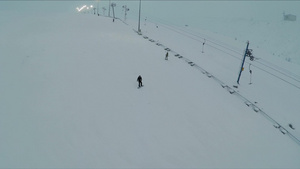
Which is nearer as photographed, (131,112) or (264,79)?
(131,112)

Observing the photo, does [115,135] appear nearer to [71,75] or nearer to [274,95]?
[71,75]

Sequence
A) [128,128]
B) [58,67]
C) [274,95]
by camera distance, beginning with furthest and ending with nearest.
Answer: [274,95]
[58,67]
[128,128]

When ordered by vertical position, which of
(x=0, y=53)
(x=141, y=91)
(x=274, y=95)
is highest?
(x=0, y=53)

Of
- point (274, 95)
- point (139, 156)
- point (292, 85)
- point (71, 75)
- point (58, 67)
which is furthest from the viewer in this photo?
point (292, 85)

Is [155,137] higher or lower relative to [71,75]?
lower

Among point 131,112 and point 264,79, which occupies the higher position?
point 131,112

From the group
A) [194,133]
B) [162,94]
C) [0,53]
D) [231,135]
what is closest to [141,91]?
[162,94]

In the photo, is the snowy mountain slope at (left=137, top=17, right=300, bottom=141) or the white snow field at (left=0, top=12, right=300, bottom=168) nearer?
the white snow field at (left=0, top=12, right=300, bottom=168)

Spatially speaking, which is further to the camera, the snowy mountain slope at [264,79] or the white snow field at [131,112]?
the snowy mountain slope at [264,79]
